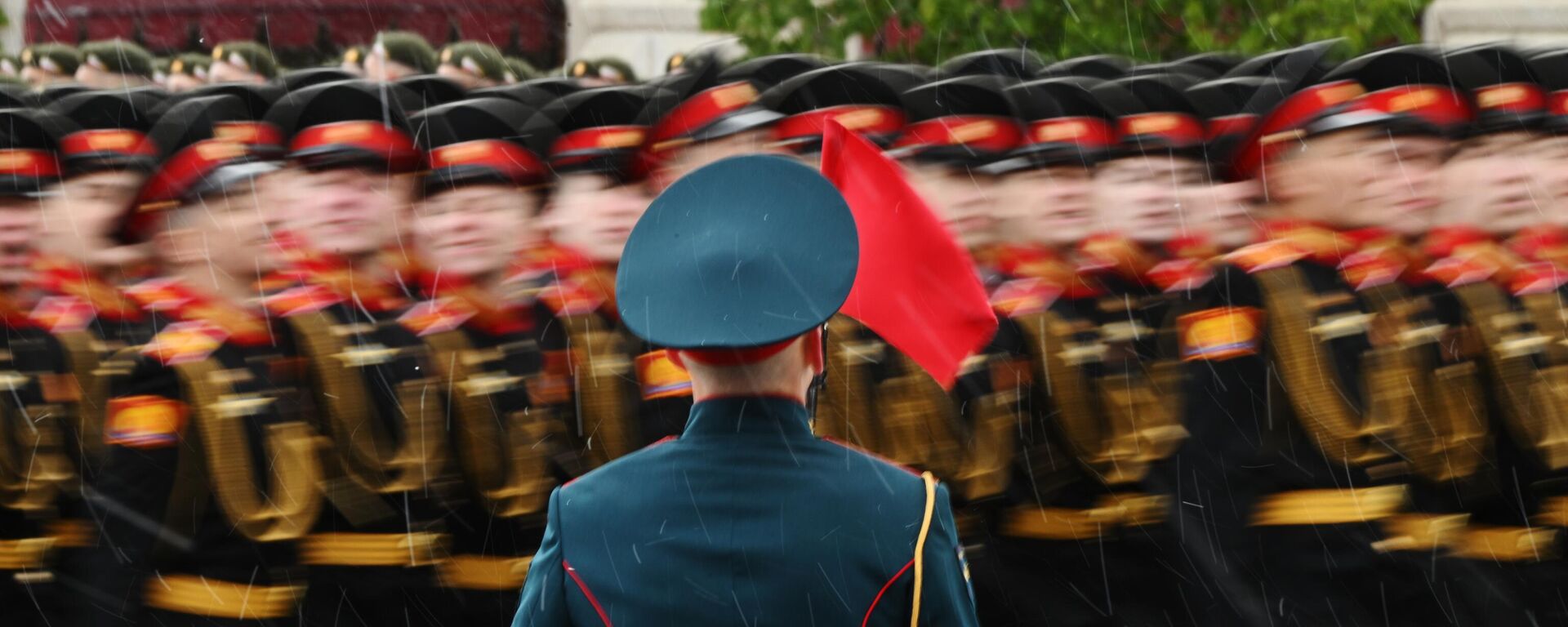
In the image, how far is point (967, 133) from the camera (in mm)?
4008

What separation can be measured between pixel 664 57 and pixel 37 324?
1061 cm

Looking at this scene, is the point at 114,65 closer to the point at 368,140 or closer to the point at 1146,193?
the point at 368,140

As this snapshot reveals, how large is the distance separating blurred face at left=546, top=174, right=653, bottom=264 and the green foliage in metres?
4.78

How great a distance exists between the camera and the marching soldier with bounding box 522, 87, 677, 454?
380 centimetres

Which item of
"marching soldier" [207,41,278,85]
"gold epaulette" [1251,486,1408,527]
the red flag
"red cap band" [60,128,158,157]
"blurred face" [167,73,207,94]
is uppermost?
the red flag

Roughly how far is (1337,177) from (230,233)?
243 cm

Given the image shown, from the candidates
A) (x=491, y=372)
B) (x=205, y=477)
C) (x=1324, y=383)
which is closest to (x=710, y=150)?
(x=491, y=372)

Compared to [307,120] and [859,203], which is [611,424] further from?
[859,203]

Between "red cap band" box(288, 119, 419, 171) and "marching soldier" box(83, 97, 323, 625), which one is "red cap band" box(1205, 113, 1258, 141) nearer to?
"red cap band" box(288, 119, 419, 171)

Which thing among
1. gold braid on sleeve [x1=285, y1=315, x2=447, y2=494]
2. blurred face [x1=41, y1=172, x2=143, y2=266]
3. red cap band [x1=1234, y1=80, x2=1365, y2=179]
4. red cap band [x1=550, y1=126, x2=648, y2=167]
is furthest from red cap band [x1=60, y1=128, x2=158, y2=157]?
red cap band [x1=1234, y1=80, x2=1365, y2=179]

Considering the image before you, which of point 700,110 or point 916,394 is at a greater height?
point 700,110

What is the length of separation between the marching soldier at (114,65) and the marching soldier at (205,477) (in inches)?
187

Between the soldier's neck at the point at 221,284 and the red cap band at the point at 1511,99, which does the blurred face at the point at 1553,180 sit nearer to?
the red cap band at the point at 1511,99

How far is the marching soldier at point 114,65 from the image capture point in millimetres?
8195
